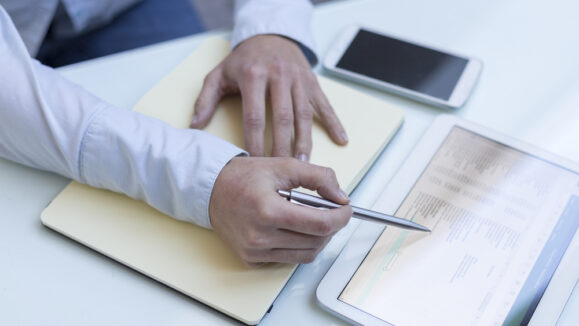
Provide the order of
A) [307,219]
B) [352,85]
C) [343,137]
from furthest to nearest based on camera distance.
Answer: [352,85]
[343,137]
[307,219]

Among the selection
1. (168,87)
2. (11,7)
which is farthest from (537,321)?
(11,7)

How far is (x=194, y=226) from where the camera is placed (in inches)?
21.1

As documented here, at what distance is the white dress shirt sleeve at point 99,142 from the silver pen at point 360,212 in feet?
0.29

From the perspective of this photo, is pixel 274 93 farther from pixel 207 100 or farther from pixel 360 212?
pixel 360 212

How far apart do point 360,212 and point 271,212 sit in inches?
3.7

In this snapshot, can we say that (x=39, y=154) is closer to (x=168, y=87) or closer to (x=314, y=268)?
(x=168, y=87)

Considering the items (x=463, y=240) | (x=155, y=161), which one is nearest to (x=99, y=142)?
(x=155, y=161)

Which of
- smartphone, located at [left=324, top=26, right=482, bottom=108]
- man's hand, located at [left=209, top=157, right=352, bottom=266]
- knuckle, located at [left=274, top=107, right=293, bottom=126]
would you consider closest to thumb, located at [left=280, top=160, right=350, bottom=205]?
man's hand, located at [left=209, top=157, right=352, bottom=266]

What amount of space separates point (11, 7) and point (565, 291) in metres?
0.82

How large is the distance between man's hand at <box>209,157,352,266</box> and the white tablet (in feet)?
0.17

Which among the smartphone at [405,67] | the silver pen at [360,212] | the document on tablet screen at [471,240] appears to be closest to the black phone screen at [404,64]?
the smartphone at [405,67]

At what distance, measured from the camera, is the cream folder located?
0.49m

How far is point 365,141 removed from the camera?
1.99 feet

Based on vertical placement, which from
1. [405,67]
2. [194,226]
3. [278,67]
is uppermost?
[405,67]
